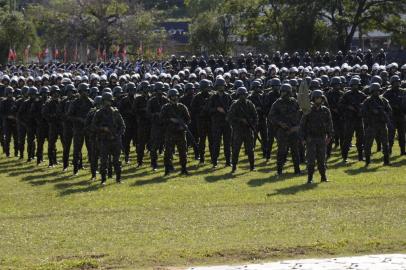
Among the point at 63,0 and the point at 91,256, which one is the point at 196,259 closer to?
the point at 91,256

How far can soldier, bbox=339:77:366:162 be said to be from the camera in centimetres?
2688

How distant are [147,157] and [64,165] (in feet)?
11.8

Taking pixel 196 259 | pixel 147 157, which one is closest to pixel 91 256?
pixel 196 259

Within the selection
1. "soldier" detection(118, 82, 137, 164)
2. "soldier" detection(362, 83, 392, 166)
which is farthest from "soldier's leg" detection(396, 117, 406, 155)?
"soldier" detection(118, 82, 137, 164)

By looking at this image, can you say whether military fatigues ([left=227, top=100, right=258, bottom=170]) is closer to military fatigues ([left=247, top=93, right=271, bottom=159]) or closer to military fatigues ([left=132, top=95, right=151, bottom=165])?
military fatigues ([left=247, top=93, right=271, bottom=159])

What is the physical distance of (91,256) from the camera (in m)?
15.4

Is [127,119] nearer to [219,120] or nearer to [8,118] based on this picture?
[219,120]

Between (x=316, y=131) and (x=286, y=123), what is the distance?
1.57 meters

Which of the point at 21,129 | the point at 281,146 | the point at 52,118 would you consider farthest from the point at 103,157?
the point at 21,129

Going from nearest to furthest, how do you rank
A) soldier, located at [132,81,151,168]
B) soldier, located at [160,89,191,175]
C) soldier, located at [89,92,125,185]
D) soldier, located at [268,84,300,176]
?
soldier, located at [89,92,125,185] < soldier, located at [268,84,300,176] < soldier, located at [160,89,191,175] < soldier, located at [132,81,151,168]

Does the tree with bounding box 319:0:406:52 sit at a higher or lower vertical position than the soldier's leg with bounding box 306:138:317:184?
higher

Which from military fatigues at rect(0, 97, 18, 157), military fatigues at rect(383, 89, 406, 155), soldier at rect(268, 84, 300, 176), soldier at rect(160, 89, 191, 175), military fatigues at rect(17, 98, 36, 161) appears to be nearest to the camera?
soldier at rect(268, 84, 300, 176)

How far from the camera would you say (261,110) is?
27828 mm

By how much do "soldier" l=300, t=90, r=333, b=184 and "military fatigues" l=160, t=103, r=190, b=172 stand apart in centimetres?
369
